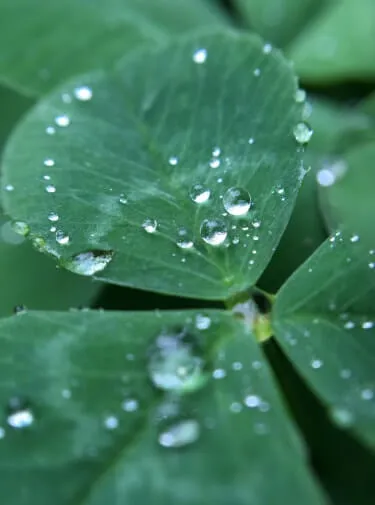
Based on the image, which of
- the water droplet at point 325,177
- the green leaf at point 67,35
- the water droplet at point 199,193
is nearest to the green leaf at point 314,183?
the water droplet at point 325,177

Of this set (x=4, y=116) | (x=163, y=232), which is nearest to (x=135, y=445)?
(x=163, y=232)

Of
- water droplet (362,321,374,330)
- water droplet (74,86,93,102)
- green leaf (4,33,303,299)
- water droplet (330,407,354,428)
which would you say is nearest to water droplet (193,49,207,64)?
green leaf (4,33,303,299)

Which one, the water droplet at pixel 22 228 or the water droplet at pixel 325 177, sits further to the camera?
the water droplet at pixel 325 177

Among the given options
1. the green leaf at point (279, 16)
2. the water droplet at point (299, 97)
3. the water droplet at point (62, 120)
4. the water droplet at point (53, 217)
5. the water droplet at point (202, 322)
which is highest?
the green leaf at point (279, 16)

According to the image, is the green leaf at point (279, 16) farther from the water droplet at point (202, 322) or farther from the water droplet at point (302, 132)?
the water droplet at point (202, 322)

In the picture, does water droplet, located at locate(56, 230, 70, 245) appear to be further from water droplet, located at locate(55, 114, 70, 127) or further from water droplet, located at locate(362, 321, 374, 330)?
water droplet, located at locate(362, 321, 374, 330)

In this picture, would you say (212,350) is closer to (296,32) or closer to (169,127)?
(169,127)
